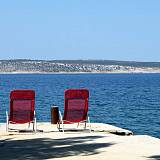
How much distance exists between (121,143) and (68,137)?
1.64 metres

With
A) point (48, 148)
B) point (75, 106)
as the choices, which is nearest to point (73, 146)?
point (48, 148)

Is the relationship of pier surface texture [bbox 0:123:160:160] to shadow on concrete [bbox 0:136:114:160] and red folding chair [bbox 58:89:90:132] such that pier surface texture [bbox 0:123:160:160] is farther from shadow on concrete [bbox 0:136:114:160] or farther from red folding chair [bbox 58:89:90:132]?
red folding chair [bbox 58:89:90:132]

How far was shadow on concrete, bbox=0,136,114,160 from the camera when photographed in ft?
31.5

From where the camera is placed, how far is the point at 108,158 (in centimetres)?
913

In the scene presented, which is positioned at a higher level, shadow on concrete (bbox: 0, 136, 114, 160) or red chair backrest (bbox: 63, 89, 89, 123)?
red chair backrest (bbox: 63, 89, 89, 123)

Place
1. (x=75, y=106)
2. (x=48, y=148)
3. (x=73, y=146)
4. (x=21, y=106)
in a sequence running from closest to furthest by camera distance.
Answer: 1. (x=48, y=148)
2. (x=73, y=146)
3. (x=21, y=106)
4. (x=75, y=106)

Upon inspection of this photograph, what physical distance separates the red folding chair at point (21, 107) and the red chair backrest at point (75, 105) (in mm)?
823

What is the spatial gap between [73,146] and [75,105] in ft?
10.8

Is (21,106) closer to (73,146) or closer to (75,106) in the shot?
(75,106)

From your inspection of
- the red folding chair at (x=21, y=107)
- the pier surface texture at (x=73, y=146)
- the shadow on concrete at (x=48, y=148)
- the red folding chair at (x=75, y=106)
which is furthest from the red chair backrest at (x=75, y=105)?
the shadow on concrete at (x=48, y=148)

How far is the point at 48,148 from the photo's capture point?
1040cm

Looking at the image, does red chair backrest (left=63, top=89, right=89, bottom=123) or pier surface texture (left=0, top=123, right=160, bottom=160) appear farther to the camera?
red chair backrest (left=63, top=89, right=89, bottom=123)

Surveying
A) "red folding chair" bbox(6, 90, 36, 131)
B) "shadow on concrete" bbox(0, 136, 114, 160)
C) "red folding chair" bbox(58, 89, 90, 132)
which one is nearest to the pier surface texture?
"shadow on concrete" bbox(0, 136, 114, 160)

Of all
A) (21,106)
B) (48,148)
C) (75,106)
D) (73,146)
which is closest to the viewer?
(48,148)
